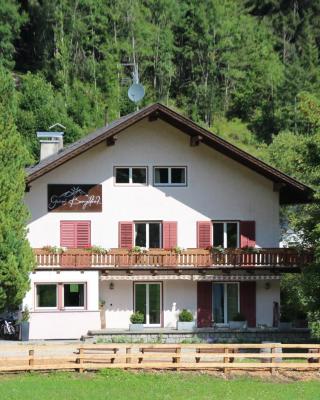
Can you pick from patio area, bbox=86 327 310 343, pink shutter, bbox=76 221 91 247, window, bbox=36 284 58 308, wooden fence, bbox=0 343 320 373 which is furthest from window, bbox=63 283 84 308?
wooden fence, bbox=0 343 320 373

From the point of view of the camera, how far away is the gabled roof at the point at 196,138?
1385 inches

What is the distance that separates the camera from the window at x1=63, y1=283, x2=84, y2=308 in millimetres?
35562

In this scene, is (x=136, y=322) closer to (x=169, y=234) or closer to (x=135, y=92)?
(x=169, y=234)

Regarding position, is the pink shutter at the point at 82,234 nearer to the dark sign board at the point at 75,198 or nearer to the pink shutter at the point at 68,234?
the pink shutter at the point at 68,234

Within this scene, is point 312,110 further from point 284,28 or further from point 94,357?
point 284,28

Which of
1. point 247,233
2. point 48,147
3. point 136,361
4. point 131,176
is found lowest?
point 136,361

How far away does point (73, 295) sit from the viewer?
117 feet

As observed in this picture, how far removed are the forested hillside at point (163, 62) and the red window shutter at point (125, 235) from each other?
4344cm

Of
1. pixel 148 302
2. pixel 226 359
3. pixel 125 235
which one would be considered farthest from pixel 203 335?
pixel 226 359

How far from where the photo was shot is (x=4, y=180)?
102 feet

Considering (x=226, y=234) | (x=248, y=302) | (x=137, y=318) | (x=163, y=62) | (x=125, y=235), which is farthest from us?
(x=163, y=62)

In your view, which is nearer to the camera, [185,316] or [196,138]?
[185,316]

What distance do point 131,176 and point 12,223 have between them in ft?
23.5

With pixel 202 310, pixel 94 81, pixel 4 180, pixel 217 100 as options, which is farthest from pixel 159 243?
pixel 217 100
